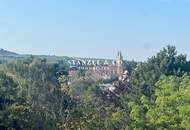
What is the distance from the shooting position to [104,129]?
29.8m

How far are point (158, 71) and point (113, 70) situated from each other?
277 ft

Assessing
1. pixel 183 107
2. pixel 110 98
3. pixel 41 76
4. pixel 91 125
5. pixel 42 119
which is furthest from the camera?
pixel 41 76

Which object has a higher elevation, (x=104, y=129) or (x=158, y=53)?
(x=158, y=53)

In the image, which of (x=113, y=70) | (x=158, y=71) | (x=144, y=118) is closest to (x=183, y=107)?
(x=144, y=118)

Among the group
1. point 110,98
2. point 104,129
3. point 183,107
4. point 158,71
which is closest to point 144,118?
point 183,107

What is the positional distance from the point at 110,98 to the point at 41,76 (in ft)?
54.4

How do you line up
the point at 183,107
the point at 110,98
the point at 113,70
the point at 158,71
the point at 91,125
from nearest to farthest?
the point at 183,107 < the point at 91,125 < the point at 158,71 < the point at 110,98 < the point at 113,70

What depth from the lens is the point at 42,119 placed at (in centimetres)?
2659

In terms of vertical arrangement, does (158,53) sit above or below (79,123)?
above

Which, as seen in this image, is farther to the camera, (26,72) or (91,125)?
(26,72)

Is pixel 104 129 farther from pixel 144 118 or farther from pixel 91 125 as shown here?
pixel 144 118

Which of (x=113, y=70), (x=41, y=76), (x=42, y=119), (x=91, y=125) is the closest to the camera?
(x=42, y=119)

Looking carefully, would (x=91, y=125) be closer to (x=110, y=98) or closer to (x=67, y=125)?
(x=67, y=125)

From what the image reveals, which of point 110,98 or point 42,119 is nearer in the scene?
point 42,119
